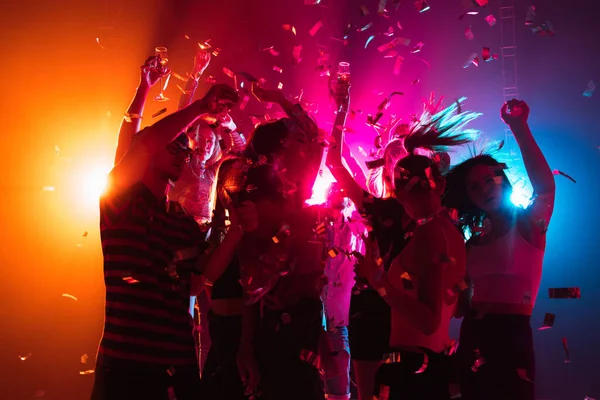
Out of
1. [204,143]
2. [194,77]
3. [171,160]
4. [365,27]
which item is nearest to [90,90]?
[194,77]

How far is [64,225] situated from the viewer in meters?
4.48

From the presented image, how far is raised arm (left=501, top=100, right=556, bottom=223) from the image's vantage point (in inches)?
93.9

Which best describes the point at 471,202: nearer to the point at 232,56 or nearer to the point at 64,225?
the point at 232,56

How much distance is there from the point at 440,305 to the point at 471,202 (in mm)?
855

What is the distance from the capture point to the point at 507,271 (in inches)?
89.7

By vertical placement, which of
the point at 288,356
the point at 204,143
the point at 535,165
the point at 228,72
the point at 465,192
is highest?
the point at 228,72

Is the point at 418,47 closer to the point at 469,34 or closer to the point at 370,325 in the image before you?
the point at 469,34

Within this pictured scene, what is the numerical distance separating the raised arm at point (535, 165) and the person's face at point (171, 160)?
4.59ft

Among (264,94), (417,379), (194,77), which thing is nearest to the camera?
(417,379)

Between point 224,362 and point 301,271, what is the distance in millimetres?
412

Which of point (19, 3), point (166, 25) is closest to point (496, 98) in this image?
point (166, 25)

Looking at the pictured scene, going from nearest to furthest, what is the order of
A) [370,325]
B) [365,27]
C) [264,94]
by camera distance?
[370,325] < [264,94] < [365,27]

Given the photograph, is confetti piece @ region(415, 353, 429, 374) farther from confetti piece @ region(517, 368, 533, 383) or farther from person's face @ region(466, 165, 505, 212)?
person's face @ region(466, 165, 505, 212)

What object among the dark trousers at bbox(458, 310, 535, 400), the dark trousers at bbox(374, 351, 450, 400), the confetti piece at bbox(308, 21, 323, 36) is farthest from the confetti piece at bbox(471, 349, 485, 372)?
the confetti piece at bbox(308, 21, 323, 36)
